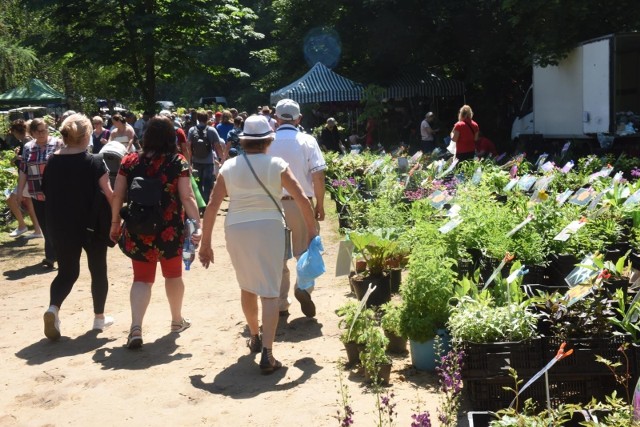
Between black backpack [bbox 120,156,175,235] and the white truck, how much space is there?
12.6 metres

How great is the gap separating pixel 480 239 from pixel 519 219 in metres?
0.44

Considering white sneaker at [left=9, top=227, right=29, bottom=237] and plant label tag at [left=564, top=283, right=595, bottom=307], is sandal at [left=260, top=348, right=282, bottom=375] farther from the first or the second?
white sneaker at [left=9, top=227, right=29, bottom=237]

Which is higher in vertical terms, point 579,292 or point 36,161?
point 36,161

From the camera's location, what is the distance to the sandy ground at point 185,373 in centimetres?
470

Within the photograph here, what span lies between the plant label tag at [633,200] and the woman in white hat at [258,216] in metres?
2.60

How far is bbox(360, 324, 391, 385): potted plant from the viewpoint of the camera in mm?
4852

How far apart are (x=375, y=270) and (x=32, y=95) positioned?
25.5 metres

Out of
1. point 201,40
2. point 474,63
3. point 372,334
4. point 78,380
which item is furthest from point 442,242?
point 474,63

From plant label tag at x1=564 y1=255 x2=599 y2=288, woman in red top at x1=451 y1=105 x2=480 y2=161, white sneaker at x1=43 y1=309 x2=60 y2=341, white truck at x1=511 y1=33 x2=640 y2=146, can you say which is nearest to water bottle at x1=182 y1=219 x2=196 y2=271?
white sneaker at x1=43 y1=309 x2=60 y2=341

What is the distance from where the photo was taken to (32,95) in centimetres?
2928

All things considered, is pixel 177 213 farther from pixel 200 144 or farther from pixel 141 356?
pixel 200 144

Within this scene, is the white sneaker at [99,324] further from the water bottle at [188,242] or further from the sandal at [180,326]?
the water bottle at [188,242]

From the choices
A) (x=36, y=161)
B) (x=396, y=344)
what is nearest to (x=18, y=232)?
(x=36, y=161)

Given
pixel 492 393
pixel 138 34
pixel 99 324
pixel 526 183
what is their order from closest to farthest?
pixel 492 393 → pixel 99 324 → pixel 526 183 → pixel 138 34
